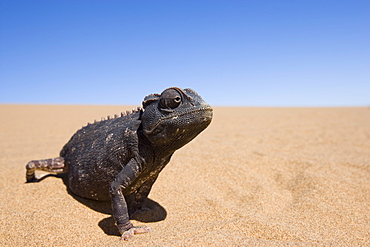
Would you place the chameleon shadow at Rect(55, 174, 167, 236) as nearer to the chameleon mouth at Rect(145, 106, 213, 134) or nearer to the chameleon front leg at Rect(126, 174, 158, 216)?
the chameleon front leg at Rect(126, 174, 158, 216)

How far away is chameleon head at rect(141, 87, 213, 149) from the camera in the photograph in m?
3.25

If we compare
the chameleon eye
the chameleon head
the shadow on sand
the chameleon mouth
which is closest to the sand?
the shadow on sand

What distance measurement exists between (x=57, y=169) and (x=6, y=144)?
6.78 m

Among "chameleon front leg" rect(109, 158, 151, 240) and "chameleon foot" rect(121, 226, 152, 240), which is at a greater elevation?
"chameleon front leg" rect(109, 158, 151, 240)

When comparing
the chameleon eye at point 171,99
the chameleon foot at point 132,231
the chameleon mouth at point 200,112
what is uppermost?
the chameleon eye at point 171,99

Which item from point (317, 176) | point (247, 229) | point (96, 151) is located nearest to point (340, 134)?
point (317, 176)

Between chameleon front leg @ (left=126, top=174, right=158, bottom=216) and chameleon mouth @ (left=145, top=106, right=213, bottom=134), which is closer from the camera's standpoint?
chameleon mouth @ (left=145, top=106, right=213, bottom=134)

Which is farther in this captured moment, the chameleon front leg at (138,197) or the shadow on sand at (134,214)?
the chameleon front leg at (138,197)

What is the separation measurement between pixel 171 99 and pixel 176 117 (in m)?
0.22

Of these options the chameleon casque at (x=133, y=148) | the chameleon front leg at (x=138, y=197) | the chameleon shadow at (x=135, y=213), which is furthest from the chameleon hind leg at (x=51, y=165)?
the chameleon front leg at (x=138, y=197)

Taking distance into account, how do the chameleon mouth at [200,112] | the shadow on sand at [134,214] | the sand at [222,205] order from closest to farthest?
the chameleon mouth at [200,112] → the sand at [222,205] → the shadow on sand at [134,214]

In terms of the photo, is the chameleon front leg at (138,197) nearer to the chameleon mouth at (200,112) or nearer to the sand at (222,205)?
the sand at (222,205)

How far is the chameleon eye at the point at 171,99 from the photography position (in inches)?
130

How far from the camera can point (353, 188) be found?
5379 mm
